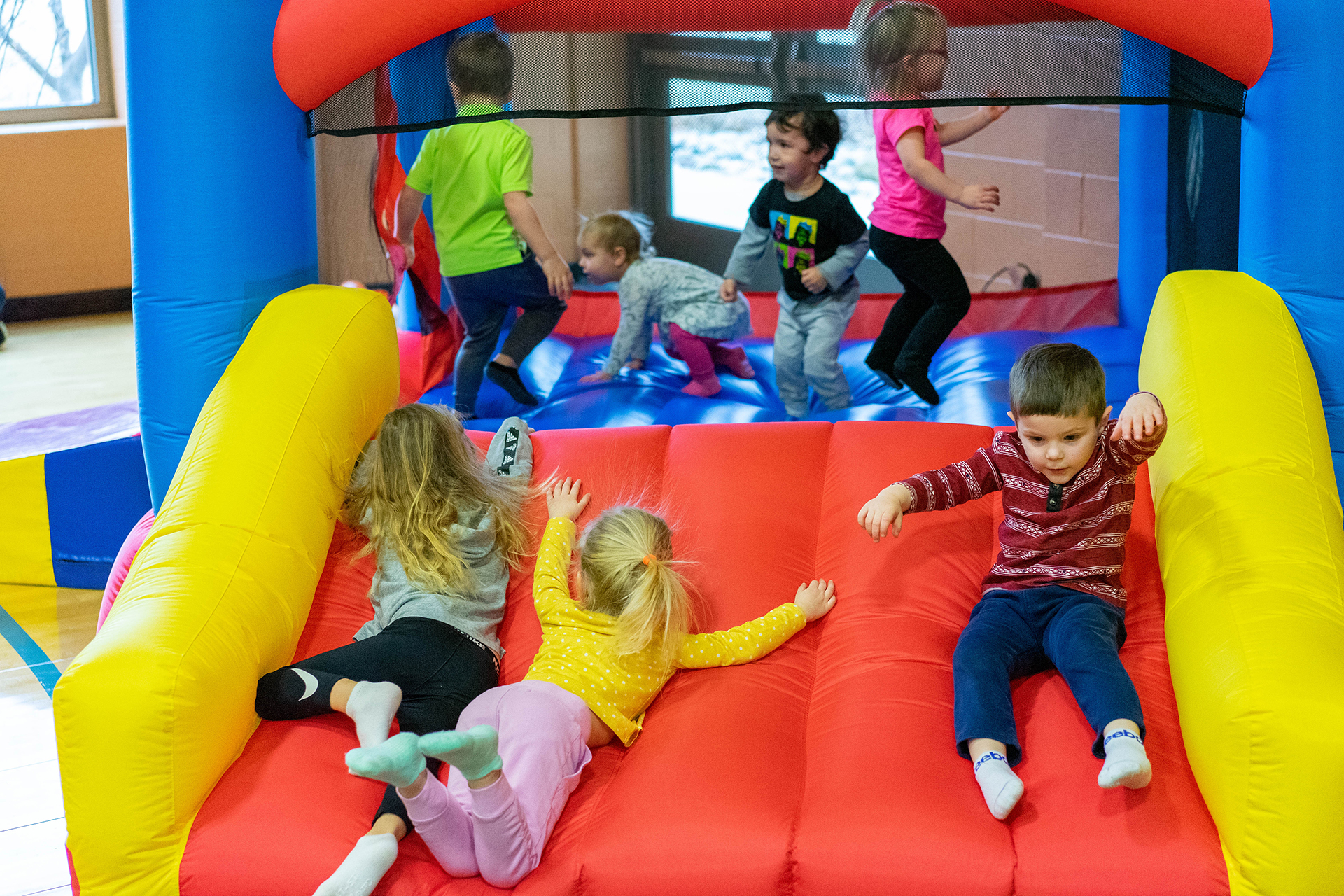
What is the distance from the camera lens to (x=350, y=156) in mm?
2758

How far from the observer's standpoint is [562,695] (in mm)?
1851

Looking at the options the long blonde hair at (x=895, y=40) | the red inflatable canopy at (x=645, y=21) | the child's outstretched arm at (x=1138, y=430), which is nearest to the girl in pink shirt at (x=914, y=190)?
the long blonde hair at (x=895, y=40)

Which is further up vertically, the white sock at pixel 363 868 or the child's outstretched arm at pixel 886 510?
the child's outstretched arm at pixel 886 510

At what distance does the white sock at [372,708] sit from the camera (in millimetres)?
1767

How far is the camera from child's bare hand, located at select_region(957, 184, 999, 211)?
2.55m

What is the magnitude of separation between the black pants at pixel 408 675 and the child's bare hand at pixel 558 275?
1114mm

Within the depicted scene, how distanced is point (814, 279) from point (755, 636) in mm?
1187

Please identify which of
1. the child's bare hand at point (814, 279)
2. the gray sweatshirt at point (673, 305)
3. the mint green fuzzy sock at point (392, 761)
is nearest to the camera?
the mint green fuzzy sock at point (392, 761)

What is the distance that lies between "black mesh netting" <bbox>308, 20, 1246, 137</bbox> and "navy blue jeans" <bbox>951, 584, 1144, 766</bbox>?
96cm

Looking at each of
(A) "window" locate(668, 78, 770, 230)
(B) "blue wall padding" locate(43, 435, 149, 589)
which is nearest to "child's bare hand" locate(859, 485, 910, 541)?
(A) "window" locate(668, 78, 770, 230)

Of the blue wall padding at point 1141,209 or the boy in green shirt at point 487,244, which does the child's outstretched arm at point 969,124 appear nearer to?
the blue wall padding at point 1141,209

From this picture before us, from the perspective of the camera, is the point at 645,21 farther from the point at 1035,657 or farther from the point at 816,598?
the point at 1035,657

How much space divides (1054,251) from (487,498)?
1748 mm

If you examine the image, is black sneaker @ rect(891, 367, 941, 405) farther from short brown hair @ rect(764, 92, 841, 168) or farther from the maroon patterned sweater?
the maroon patterned sweater
